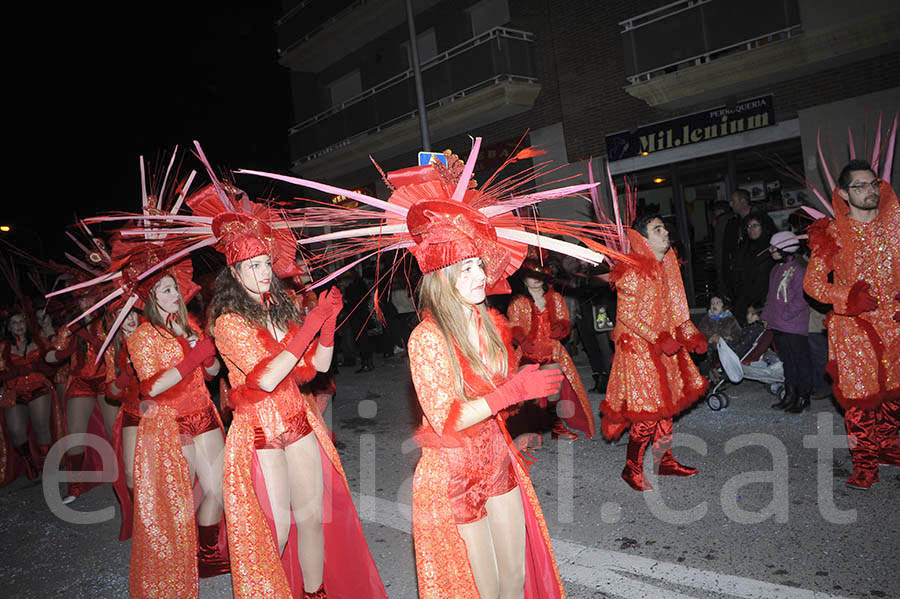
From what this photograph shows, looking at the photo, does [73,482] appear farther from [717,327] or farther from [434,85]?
[434,85]

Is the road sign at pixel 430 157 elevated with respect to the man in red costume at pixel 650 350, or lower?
elevated

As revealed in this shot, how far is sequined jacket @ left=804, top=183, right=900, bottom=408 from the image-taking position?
4066 mm

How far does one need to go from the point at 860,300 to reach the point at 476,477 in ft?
10.2

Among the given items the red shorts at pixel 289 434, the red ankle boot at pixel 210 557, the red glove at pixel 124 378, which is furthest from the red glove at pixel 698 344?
the red glove at pixel 124 378

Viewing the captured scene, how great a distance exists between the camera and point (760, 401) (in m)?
6.80

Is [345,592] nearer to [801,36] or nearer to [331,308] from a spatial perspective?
[331,308]

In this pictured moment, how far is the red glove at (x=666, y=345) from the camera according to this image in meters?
4.38

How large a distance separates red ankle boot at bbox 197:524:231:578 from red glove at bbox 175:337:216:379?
1.18 meters

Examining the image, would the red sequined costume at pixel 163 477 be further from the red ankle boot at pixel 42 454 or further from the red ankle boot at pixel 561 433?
the red ankle boot at pixel 42 454

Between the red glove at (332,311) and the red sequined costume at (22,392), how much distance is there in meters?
5.60

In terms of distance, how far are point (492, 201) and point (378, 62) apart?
17366mm

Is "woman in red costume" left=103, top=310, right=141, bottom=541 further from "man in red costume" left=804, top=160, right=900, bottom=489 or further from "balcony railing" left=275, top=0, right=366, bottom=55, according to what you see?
"balcony railing" left=275, top=0, right=366, bottom=55

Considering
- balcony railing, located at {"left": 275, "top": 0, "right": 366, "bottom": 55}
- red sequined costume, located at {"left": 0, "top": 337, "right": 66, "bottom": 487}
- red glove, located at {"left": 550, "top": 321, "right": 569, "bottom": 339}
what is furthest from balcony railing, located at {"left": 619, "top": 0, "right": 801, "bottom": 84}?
red sequined costume, located at {"left": 0, "top": 337, "right": 66, "bottom": 487}

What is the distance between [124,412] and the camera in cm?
423
